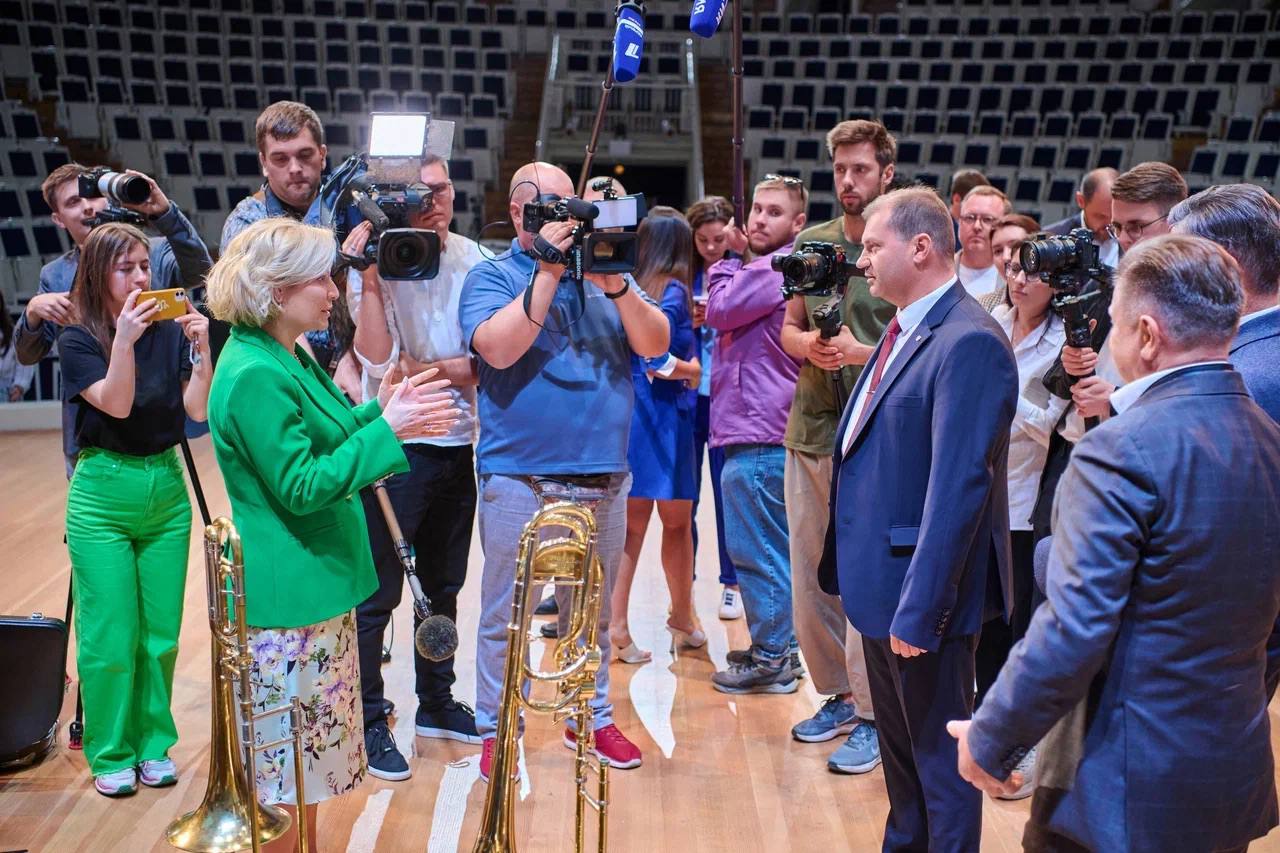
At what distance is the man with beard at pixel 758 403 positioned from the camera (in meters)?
3.25

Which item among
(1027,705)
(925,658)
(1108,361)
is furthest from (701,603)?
(1027,705)

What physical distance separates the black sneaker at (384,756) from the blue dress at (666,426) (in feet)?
3.54

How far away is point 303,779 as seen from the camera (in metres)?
2.00

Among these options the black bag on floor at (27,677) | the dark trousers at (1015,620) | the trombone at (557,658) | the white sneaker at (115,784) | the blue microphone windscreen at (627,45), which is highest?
the blue microphone windscreen at (627,45)

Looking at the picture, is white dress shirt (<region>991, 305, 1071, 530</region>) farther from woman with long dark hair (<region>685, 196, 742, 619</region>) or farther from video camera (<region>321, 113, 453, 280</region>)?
video camera (<region>321, 113, 453, 280</region>)

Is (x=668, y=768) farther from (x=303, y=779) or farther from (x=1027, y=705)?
(x=1027, y=705)

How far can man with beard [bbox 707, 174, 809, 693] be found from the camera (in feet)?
10.7

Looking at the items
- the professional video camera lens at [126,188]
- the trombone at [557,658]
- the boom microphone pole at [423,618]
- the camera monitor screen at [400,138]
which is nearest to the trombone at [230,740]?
the trombone at [557,658]

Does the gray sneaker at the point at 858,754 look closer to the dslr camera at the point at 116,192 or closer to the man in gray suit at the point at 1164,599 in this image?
the man in gray suit at the point at 1164,599

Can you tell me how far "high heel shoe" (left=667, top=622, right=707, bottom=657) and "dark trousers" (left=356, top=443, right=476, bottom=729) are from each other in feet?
3.08

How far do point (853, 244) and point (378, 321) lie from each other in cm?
128

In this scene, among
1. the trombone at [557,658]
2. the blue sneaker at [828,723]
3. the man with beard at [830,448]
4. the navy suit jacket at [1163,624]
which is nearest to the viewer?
the navy suit jacket at [1163,624]

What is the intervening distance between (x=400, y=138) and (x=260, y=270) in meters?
0.80

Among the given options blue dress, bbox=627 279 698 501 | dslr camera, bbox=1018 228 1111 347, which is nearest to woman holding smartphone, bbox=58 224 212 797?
blue dress, bbox=627 279 698 501
